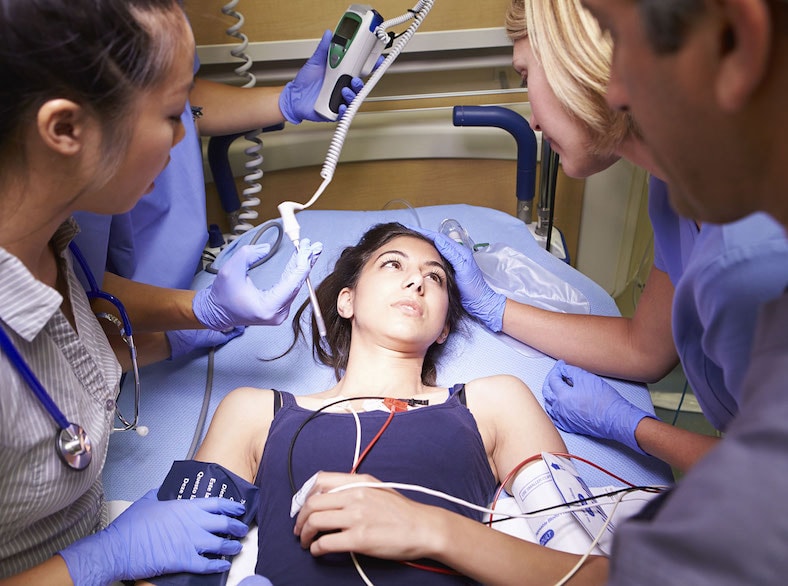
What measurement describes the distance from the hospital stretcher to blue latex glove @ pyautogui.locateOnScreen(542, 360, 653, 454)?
2.1 inches

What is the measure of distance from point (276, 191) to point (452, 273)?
986 mm

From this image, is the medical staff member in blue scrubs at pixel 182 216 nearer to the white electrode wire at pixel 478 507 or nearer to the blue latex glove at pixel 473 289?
the blue latex glove at pixel 473 289

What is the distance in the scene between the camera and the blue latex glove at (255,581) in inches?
48.1

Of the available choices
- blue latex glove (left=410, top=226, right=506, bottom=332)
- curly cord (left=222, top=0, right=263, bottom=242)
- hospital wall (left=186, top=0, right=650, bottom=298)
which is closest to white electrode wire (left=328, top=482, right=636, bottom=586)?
blue latex glove (left=410, top=226, right=506, bottom=332)

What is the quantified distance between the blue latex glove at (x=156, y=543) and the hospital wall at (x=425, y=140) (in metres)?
1.44

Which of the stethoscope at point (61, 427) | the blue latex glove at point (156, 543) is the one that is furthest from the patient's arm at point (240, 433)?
the stethoscope at point (61, 427)

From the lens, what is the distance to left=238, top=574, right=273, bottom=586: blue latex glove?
1.22 meters

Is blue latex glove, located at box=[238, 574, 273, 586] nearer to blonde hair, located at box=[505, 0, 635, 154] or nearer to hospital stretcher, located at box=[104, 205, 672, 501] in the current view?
hospital stretcher, located at box=[104, 205, 672, 501]

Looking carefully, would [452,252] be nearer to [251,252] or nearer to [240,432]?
[251,252]

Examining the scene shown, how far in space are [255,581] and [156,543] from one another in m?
0.21

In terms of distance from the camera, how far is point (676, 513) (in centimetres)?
61

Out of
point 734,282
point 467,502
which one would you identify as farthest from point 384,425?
point 734,282

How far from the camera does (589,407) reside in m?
1.61

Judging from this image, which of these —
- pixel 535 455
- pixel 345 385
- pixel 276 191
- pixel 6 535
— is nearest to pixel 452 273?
pixel 345 385
